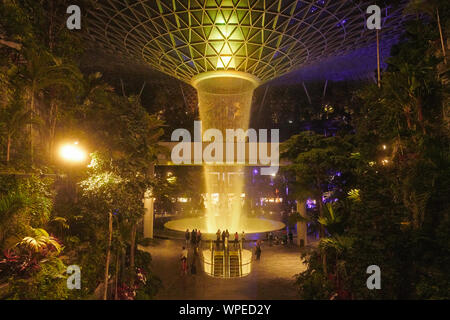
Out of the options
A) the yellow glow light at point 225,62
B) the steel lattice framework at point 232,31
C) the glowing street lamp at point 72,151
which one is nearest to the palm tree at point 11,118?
the glowing street lamp at point 72,151

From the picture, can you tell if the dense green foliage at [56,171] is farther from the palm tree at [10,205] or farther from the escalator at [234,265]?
the escalator at [234,265]

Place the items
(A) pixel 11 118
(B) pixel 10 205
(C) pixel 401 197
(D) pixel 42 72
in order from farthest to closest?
1. (D) pixel 42 72
2. (C) pixel 401 197
3. (A) pixel 11 118
4. (B) pixel 10 205

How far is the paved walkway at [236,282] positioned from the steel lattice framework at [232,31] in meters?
14.6

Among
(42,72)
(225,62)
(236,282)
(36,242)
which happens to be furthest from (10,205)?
(225,62)

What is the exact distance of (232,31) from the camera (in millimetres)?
18234

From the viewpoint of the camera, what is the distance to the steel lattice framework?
16062 millimetres

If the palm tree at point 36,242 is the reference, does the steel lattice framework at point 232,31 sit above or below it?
above

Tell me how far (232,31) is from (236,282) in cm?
1552

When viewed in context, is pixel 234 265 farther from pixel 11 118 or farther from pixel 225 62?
pixel 225 62

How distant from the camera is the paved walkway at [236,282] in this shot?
1059cm

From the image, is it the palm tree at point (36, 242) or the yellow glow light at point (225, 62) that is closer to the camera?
the palm tree at point (36, 242)

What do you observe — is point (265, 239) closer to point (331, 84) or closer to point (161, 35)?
point (161, 35)

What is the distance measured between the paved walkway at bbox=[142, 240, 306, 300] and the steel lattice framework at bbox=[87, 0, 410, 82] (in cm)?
1459

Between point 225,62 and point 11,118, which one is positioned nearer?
point 11,118
